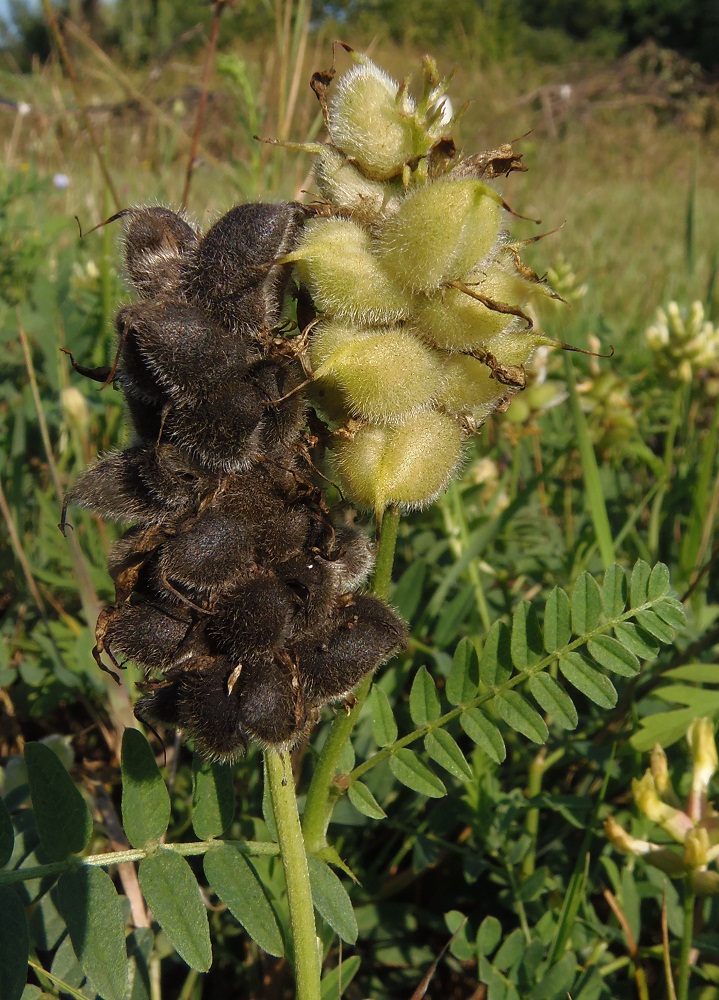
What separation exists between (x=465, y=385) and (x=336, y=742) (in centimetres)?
56

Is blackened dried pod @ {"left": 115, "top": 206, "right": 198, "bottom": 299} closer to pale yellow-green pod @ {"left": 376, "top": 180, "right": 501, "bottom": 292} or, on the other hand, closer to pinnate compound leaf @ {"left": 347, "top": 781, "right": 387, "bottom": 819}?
pale yellow-green pod @ {"left": 376, "top": 180, "right": 501, "bottom": 292}

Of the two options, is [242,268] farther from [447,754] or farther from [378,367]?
[447,754]

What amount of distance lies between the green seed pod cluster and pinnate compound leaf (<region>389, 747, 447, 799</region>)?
0.46 metres

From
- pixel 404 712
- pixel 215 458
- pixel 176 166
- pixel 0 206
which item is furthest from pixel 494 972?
pixel 176 166

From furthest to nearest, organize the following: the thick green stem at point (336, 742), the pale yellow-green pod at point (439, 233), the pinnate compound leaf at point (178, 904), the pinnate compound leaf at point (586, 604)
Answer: the pinnate compound leaf at point (586, 604) → the thick green stem at point (336, 742) → the pinnate compound leaf at point (178, 904) → the pale yellow-green pod at point (439, 233)

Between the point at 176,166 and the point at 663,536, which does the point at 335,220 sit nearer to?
the point at 663,536

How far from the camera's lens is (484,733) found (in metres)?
1.34

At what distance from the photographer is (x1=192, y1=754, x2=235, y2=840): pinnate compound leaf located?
1270 mm

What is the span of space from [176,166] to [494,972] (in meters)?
5.95

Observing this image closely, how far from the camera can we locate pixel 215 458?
1.05 meters

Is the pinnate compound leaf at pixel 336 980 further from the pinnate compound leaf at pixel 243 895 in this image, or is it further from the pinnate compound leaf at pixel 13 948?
the pinnate compound leaf at pixel 13 948

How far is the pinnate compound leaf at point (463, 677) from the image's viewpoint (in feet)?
4.56

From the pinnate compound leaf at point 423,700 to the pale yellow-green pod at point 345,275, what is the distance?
0.61 meters

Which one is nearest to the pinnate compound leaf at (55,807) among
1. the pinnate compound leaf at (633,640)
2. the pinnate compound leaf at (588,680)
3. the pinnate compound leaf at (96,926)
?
the pinnate compound leaf at (96,926)
